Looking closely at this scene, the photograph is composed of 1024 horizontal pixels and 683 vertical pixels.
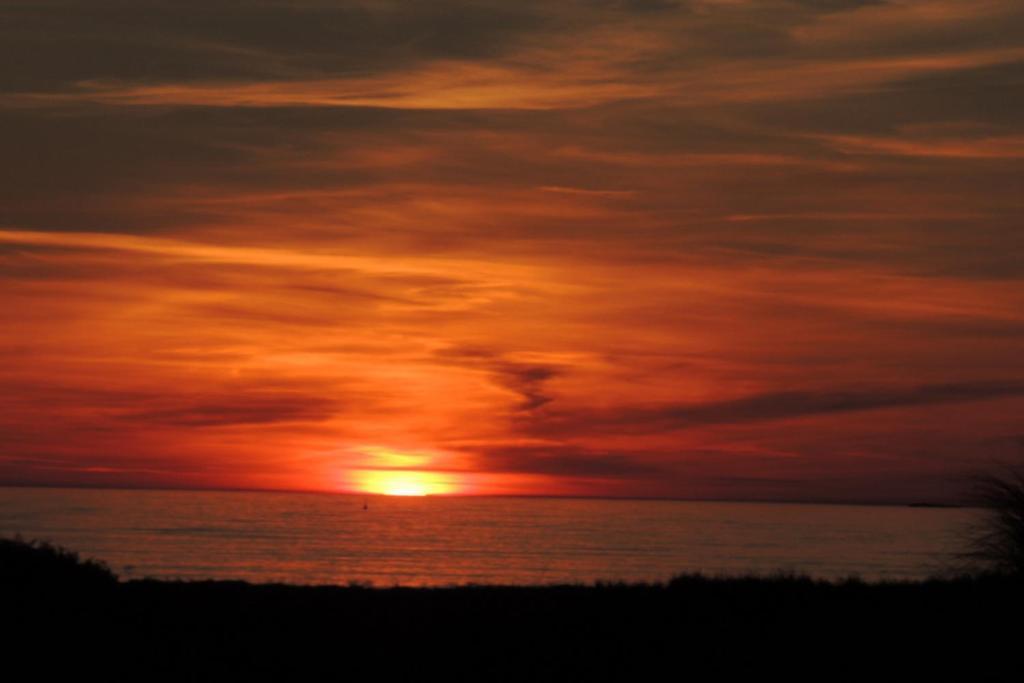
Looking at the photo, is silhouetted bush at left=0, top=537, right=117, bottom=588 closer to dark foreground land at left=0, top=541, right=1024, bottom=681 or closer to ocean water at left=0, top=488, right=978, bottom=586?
dark foreground land at left=0, top=541, right=1024, bottom=681

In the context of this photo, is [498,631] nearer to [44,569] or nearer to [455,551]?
[44,569]

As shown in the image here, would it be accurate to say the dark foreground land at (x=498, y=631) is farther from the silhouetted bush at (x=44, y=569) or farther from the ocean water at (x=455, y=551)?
the ocean water at (x=455, y=551)

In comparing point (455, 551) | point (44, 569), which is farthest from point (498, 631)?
point (455, 551)

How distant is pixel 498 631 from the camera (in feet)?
68.9

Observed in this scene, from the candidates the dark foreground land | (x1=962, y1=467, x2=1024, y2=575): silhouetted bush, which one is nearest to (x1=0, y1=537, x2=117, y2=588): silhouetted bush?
the dark foreground land

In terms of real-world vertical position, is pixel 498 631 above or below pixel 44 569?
below

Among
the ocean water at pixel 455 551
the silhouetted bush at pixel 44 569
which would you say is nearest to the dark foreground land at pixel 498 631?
the silhouetted bush at pixel 44 569

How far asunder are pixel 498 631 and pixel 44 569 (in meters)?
8.56

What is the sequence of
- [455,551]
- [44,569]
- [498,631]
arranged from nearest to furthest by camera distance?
[498,631] < [44,569] < [455,551]

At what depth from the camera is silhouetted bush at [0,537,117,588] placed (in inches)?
880

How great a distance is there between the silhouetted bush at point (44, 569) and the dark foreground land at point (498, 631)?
6 cm

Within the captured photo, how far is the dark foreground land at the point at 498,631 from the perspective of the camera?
1745 cm

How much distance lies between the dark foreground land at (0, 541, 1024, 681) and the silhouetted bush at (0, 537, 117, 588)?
0.06 metres

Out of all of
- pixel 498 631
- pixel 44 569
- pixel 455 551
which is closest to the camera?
pixel 498 631
